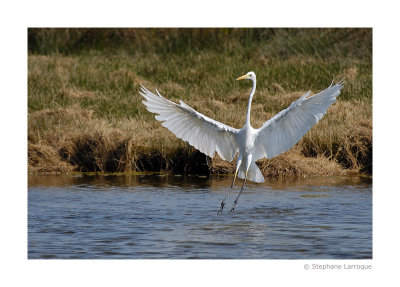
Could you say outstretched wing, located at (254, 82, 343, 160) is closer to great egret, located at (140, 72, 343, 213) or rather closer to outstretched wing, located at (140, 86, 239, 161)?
great egret, located at (140, 72, 343, 213)

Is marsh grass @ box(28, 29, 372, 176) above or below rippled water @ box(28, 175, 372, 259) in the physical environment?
above

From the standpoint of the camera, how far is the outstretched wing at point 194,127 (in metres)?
8.10

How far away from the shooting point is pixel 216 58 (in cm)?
1725

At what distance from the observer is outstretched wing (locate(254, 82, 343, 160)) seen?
786 cm

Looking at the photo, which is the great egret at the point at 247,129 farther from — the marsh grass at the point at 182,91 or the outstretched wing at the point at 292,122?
the marsh grass at the point at 182,91

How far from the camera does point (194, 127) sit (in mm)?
8500

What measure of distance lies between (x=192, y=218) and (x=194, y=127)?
1.06 meters

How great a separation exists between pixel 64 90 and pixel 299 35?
20.1 feet

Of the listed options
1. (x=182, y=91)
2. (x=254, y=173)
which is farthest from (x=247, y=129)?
(x=182, y=91)

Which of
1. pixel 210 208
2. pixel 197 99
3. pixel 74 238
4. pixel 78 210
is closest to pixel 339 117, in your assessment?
pixel 197 99

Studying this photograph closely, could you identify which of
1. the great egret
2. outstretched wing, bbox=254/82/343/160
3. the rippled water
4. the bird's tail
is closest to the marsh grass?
the rippled water

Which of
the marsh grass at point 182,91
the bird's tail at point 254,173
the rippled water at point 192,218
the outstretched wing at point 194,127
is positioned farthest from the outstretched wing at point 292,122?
the marsh grass at point 182,91
